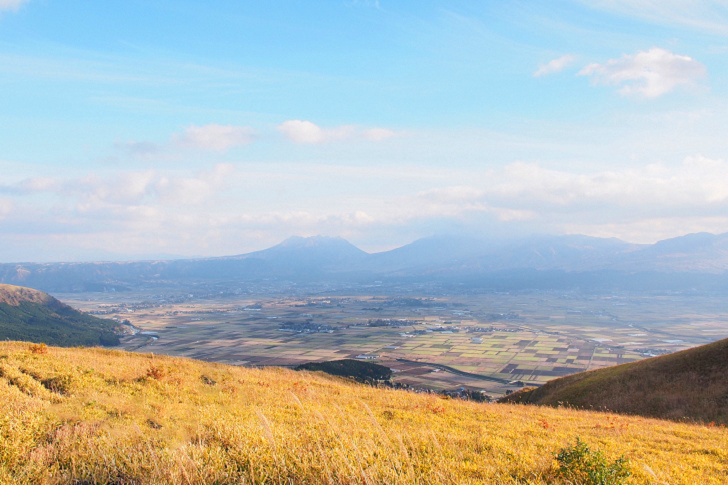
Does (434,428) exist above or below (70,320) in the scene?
above

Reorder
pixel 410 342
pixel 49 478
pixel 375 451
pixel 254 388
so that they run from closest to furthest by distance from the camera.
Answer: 1. pixel 49 478
2. pixel 375 451
3. pixel 254 388
4. pixel 410 342

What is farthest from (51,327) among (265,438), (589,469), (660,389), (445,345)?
(589,469)

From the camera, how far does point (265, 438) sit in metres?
10.3

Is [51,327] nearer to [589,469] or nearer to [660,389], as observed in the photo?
[660,389]

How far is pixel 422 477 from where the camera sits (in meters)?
8.42

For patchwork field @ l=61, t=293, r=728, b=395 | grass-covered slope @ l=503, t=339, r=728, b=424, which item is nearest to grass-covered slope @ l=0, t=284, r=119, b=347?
patchwork field @ l=61, t=293, r=728, b=395

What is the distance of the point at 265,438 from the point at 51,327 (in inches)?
8273

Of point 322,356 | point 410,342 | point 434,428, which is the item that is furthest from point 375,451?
point 410,342

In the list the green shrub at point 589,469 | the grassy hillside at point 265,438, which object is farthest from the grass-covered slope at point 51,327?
the green shrub at point 589,469

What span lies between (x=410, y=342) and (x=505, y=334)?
47187mm

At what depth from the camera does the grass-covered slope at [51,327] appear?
141125 millimetres

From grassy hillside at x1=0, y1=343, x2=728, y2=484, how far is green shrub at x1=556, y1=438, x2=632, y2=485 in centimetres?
23

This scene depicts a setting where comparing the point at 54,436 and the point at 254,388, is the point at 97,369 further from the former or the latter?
the point at 54,436

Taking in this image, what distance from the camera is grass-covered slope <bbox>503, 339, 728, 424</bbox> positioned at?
2534cm
